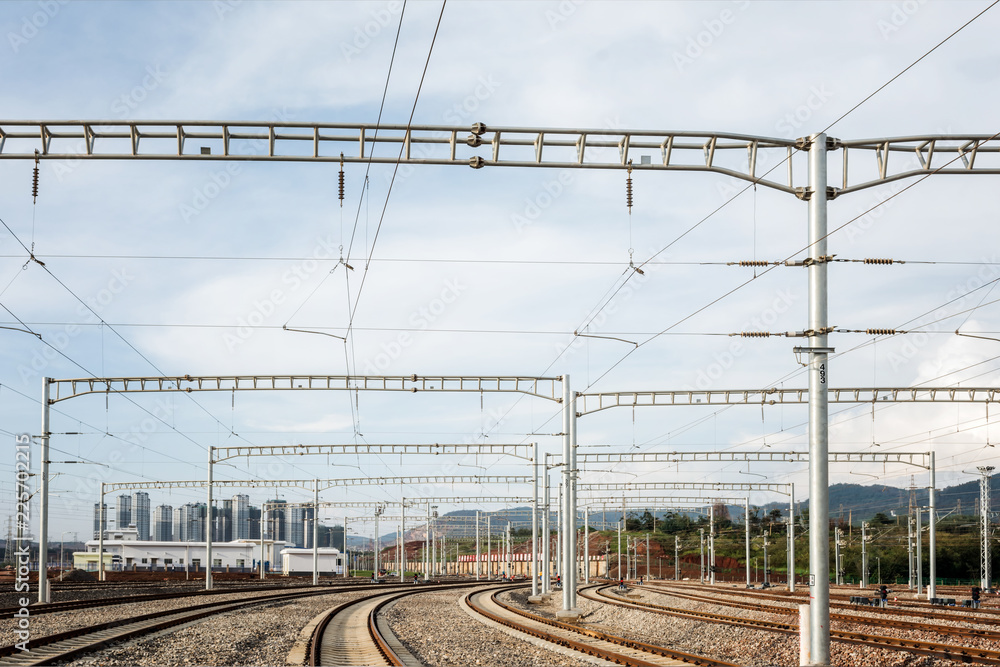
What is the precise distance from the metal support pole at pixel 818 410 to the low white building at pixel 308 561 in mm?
114898

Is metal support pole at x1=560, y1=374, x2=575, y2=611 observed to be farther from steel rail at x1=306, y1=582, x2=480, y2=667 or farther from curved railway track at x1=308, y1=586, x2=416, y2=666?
steel rail at x1=306, y1=582, x2=480, y2=667

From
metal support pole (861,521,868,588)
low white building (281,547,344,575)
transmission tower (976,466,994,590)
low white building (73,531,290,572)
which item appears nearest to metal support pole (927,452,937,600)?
transmission tower (976,466,994,590)

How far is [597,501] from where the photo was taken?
3878 inches

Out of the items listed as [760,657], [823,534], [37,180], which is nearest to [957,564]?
[760,657]

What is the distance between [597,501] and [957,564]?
41160mm

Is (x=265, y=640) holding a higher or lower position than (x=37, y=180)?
lower

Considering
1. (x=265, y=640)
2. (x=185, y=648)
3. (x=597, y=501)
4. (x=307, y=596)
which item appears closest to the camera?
(x=185, y=648)

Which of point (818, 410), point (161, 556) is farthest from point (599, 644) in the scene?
point (161, 556)

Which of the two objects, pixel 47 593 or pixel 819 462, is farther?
pixel 47 593

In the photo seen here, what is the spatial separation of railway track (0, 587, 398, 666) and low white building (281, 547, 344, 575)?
89.0 meters

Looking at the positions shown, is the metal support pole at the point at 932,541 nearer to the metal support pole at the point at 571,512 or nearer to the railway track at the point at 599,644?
the metal support pole at the point at 571,512

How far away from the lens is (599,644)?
27016mm

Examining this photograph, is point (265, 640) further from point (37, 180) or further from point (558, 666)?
point (37, 180)

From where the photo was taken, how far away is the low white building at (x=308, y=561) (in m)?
126
